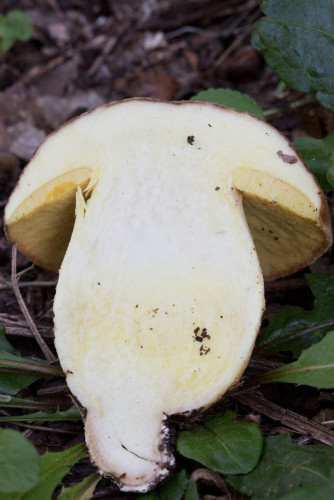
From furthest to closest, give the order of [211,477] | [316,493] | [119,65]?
[119,65]
[211,477]
[316,493]

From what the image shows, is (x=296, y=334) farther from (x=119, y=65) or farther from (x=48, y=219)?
(x=119, y=65)

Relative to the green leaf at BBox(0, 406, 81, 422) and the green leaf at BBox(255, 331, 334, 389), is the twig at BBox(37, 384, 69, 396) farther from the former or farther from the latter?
the green leaf at BBox(255, 331, 334, 389)

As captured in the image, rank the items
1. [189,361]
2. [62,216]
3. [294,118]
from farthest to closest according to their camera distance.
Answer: [294,118], [62,216], [189,361]

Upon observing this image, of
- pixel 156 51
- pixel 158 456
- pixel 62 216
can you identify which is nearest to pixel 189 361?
pixel 158 456

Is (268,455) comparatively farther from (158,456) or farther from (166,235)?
(166,235)

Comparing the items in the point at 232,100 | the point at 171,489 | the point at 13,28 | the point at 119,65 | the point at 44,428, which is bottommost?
the point at 171,489

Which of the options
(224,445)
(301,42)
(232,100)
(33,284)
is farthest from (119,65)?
(224,445)
